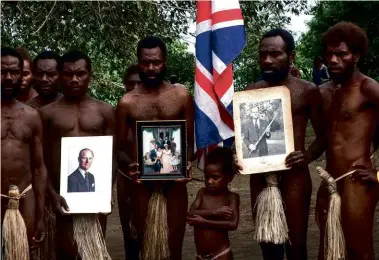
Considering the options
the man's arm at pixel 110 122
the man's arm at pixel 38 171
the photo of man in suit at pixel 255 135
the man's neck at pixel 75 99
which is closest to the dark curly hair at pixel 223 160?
the photo of man in suit at pixel 255 135

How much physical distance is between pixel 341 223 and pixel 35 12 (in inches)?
261

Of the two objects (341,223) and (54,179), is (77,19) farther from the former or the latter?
(341,223)

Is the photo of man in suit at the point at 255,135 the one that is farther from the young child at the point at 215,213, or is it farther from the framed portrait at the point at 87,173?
the framed portrait at the point at 87,173

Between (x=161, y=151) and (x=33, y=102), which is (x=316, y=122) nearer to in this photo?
(x=161, y=151)

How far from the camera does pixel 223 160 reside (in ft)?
18.9

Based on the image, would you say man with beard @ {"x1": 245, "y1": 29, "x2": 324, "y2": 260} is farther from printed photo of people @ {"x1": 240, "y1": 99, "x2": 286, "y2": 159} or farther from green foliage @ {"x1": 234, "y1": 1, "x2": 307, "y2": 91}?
green foliage @ {"x1": 234, "y1": 1, "x2": 307, "y2": 91}

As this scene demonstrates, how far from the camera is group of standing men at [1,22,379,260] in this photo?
512 cm

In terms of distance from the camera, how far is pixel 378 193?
204 inches

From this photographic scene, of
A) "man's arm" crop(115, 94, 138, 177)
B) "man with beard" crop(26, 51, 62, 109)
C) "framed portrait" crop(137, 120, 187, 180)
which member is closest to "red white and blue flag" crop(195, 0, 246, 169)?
"framed portrait" crop(137, 120, 187, 180)

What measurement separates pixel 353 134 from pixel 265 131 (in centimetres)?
65

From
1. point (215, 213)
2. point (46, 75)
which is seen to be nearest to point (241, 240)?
point (215, 213)

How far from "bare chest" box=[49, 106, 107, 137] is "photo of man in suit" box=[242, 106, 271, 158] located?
3.92ft

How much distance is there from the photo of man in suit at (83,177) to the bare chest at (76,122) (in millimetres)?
301

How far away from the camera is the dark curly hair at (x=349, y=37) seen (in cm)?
518
